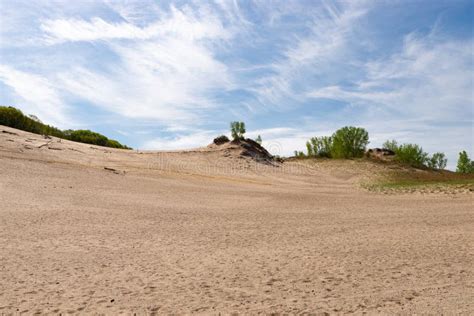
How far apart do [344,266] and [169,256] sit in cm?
260

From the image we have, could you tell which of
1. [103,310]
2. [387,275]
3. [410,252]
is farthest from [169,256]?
[410,252]

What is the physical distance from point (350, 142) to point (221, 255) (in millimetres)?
43465

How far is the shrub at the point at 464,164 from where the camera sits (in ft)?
189

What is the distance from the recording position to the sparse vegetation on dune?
110ft

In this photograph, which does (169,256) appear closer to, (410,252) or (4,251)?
(4,251)

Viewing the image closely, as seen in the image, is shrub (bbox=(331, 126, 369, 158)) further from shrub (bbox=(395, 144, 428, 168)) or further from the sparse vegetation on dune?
the sparse vegetation on dune

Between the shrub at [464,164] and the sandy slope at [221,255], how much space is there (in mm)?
52528

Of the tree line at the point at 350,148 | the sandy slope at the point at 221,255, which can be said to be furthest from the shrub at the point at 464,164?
the sandy slope at the point at 221,255

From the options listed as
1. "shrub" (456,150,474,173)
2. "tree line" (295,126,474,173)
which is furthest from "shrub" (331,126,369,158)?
"shrub" (456,150,474,173)

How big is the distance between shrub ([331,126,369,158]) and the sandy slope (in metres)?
34.1

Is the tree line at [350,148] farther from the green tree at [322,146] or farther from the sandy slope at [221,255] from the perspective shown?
the sandy slope at [221,255]

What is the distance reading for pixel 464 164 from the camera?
5844 centimetres

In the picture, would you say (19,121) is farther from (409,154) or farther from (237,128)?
(409,154)

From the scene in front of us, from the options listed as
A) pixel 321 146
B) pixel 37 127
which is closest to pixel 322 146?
pixel 321 146
